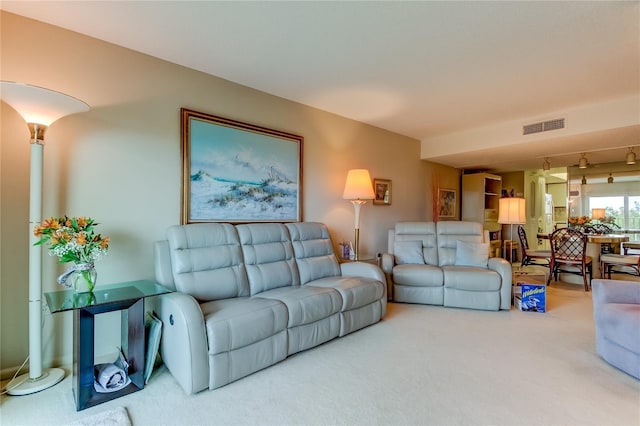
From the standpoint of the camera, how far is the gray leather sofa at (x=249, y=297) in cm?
200

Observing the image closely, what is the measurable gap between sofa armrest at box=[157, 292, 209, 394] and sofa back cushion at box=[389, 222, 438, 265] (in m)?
3.11

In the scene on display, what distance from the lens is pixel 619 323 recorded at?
2.24 meters

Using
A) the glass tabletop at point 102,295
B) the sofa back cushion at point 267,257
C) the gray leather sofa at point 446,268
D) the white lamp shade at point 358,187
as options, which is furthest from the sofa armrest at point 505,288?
the glass tabletop at point 102,295

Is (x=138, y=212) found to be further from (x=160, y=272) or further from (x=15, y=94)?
(x=15, y=94)

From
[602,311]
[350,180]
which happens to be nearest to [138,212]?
[350,180]

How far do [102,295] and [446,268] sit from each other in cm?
356

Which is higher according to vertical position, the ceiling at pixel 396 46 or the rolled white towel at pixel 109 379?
the ceiling at pixel 396 46

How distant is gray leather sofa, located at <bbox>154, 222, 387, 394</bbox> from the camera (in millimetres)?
2002

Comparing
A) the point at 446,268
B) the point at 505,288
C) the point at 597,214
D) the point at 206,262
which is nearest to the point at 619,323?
the point at 505,288

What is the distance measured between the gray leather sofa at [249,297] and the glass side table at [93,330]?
170 mm

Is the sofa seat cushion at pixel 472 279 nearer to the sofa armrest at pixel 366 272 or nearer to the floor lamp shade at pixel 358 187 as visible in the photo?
the sofa armrest at pixel 366 272

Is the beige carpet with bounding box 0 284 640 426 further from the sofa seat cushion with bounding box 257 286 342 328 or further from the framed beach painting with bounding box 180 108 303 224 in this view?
Answer: the framed beach painting with bounding box 180 108 303 224

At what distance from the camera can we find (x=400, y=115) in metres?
4.32

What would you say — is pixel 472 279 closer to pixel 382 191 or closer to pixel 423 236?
pixel 423 236
